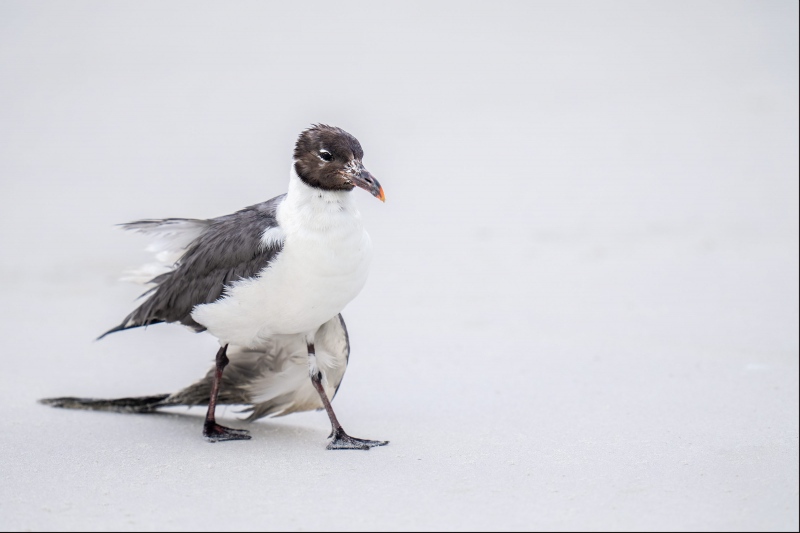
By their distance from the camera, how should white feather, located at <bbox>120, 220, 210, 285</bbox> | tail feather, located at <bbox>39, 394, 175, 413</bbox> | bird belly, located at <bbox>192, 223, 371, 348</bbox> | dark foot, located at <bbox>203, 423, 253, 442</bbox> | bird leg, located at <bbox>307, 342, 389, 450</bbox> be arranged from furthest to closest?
1. tail feather, located at <bbox>39, 394, 175, 413</bbox>
2. white feather, located at <bbox>120, 220, 210, 285</bbox>
3. dark foot, located at <bbox>203, 423, 253, 442</bbox>
4. bird leg, located at <bbox>307, 342, 389, 450</bbox>
5. bird belly, located at <bbox>192, 223, 371, 348</bbox>

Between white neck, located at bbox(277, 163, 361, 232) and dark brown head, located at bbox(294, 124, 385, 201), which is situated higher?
dark brown head, located at bbox(294, 124, 385, 201)

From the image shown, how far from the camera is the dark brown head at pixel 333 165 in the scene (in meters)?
4.27

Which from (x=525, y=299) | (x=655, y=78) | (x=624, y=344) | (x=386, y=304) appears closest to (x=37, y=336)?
(x=386, y=304)

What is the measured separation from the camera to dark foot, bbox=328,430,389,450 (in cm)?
428

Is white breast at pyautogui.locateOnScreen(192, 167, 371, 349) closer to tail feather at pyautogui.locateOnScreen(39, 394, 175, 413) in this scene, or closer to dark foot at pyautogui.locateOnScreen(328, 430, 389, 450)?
dark foot at pyautogui.locateOnScreen(328, 430, 389, 450)

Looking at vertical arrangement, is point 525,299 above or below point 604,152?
below

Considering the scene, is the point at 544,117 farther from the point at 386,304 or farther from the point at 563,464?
the point at 563,464

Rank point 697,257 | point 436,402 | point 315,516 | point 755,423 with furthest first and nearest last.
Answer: point 697,257, point 436,402, point 755,423, point 315,516

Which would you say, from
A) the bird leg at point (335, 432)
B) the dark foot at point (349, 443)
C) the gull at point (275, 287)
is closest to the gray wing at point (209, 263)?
the gull at point (275, 287)

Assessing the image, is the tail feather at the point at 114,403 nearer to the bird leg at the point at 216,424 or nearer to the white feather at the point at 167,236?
the bird leg at the point at 216,424

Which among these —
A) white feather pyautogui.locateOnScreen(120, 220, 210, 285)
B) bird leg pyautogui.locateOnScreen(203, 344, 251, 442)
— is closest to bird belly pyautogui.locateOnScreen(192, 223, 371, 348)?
bird leg pyautogui.locateOnScreen(203, 344, 251, 442)

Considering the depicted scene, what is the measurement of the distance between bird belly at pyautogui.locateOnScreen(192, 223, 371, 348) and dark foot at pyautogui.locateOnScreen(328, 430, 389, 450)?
524mm

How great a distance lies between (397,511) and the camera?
10.8 ft

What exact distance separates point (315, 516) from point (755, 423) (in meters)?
2.33
